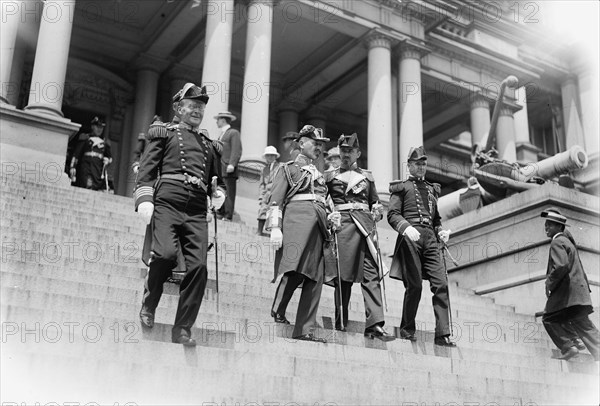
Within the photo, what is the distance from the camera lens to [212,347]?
5.50 meters

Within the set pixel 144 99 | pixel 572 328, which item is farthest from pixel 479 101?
pixel 572 328

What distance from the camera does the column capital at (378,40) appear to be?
1977 centimetres

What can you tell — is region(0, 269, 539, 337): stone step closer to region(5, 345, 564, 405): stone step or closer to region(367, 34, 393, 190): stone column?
region(5, 345, 564, 405): stone step

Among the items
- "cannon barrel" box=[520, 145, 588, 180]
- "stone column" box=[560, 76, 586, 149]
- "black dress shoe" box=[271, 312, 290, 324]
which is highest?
"stone column" box=[560, 76, 586, 149]

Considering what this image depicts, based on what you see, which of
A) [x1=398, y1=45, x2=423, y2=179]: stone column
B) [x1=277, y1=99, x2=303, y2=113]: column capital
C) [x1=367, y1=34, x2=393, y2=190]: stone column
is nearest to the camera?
[x1=367, y1=34, x2=393, y2=190]: stone column

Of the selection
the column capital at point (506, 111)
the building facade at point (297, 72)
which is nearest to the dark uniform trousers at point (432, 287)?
the building facade at point (297, 72)

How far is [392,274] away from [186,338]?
268 centimetres

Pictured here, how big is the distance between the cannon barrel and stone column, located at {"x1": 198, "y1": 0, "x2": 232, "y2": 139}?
6180 millimetres

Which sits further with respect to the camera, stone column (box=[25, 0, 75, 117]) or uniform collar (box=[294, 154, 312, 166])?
stone column (box=[25, 0, 75, 117])

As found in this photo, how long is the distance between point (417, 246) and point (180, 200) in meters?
2.86

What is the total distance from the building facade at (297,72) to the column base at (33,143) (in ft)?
0.08

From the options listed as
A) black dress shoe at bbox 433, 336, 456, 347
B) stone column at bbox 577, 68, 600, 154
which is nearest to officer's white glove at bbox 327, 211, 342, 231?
black dress shoe at bbox 433, 336, 456, 347

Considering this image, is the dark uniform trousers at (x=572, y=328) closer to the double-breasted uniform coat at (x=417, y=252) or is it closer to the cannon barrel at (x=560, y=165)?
the double-breasted uniform coat at (x=417, y=252)

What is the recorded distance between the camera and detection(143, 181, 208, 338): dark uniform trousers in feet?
17.5
